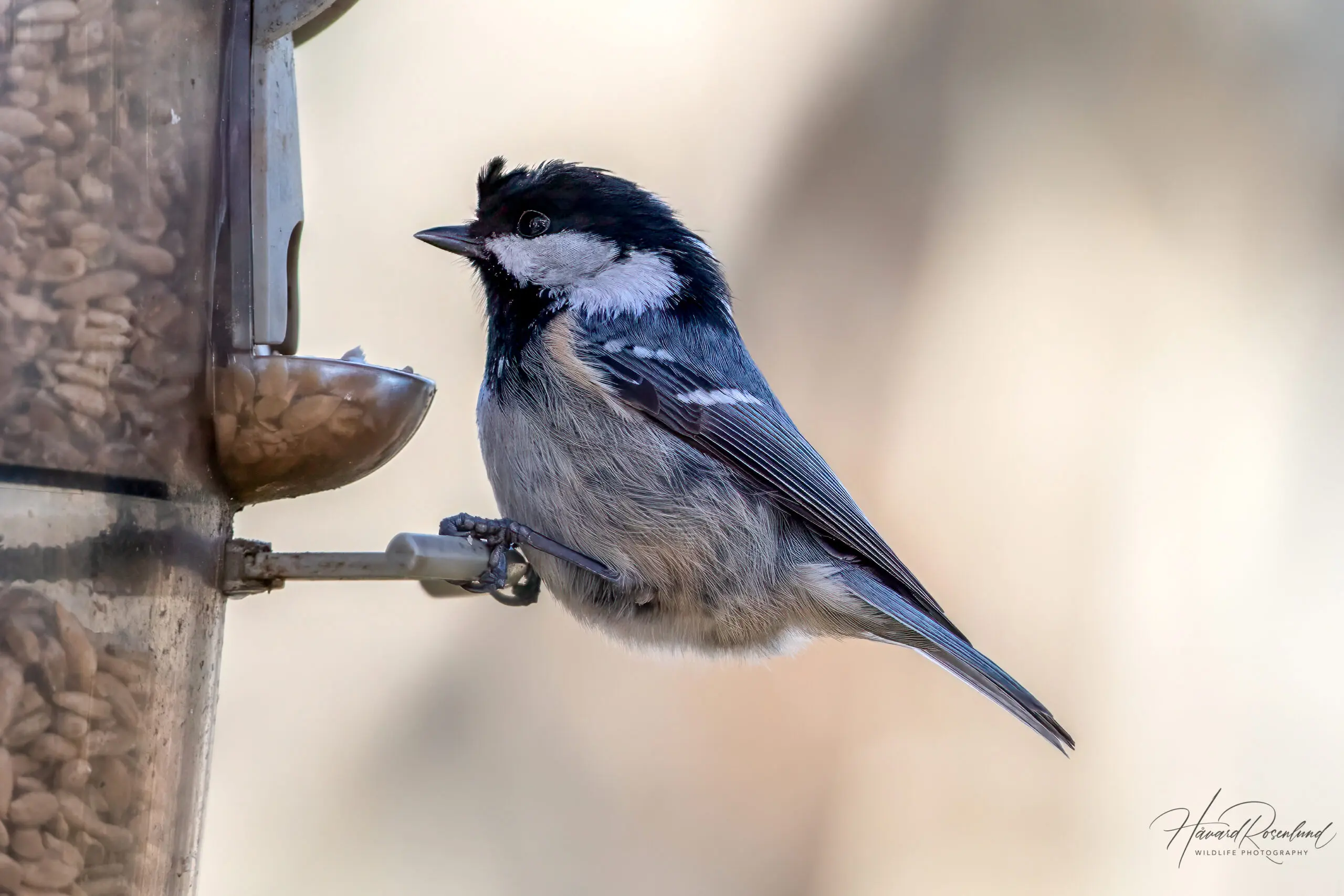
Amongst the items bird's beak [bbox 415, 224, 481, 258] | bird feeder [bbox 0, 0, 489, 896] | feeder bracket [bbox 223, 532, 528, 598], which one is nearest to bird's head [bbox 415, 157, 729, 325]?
bird's beak [bbox 415, 224, 481, 258]

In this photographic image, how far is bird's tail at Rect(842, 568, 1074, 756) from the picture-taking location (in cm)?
200

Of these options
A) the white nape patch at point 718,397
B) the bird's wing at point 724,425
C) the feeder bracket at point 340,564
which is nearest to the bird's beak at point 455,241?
the bird's wing at point 724,425

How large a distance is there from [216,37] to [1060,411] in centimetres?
295

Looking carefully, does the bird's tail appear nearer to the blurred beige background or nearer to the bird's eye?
the bird's eye

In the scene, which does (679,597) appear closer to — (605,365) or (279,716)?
(605,365)

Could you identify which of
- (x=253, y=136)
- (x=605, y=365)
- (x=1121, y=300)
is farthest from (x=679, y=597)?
(x=1121, y=300)

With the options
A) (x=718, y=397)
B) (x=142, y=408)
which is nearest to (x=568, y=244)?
(x=718, y=397)

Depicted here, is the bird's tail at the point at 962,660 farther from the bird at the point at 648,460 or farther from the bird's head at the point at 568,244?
the bird's head at the point at 568,244

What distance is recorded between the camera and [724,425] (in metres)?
2.18

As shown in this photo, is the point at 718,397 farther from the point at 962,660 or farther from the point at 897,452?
the point at 897,452

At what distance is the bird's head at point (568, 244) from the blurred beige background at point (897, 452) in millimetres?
1114

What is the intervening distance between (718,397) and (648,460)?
0.75ft

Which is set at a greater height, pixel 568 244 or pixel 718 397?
pixel 568 244

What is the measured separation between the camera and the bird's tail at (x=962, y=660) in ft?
6.55
